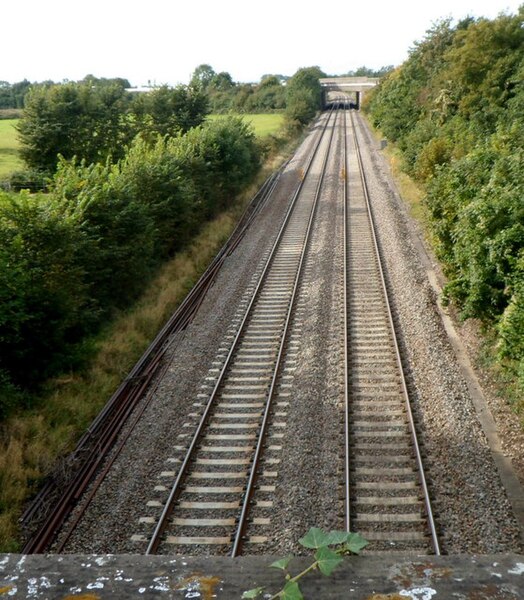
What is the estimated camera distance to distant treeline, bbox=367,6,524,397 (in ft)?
37.2

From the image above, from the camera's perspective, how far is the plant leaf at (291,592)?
114 inches

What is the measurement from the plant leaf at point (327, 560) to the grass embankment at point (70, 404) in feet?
21.5

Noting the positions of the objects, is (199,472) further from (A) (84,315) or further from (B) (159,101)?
(B) (159,101)

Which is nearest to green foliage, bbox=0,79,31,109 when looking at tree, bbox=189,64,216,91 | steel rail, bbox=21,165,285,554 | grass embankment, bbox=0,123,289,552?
tree, bbox=189,64,216,91

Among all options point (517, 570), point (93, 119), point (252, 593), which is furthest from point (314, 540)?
point (93, 119)

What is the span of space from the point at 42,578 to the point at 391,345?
10755mm

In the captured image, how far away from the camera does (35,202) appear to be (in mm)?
12750

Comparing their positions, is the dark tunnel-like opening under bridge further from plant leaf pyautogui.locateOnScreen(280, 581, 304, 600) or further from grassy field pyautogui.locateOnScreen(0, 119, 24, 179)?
plant leaf pyautogui.locateOnScreen(280, 581, 304, 600)

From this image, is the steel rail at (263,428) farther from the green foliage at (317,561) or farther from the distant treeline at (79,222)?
the distant treeline at (79,222)

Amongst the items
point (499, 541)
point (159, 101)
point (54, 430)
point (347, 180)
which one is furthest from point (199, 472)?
point (159, 101)

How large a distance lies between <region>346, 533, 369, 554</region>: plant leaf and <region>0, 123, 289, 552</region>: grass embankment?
658 centimetres

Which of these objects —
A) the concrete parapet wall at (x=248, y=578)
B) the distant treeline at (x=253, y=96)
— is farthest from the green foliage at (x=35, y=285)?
the distant treeline at (x=253, y=96)

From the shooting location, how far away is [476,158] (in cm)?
1588

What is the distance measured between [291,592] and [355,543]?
1.91 feet
